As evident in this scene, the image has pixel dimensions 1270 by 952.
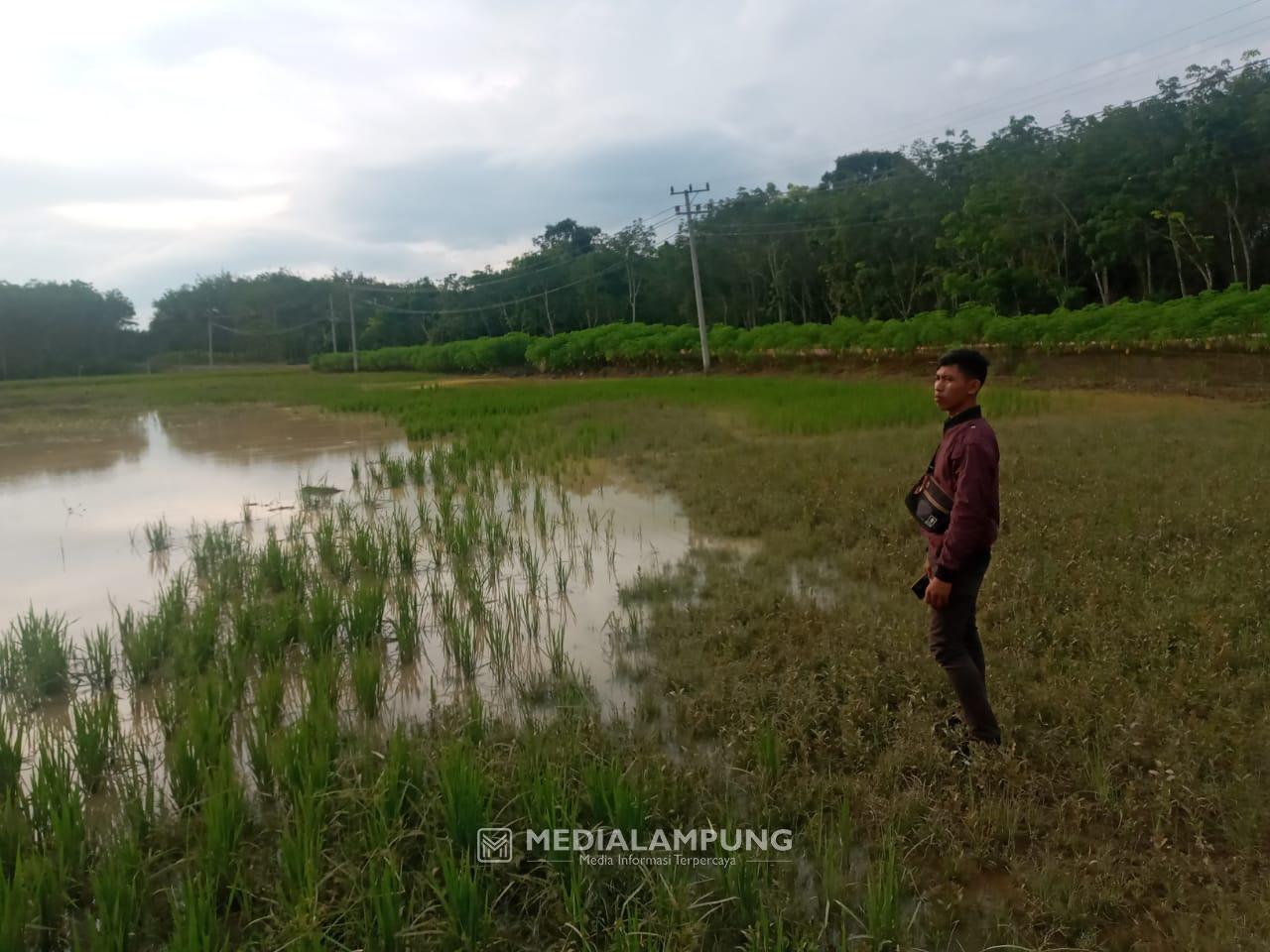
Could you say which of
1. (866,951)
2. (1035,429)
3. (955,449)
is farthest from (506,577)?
(1035,429)

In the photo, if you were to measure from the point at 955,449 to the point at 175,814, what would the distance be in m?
2.79

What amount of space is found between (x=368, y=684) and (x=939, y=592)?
7.72 ft

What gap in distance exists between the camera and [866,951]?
6.29 ft

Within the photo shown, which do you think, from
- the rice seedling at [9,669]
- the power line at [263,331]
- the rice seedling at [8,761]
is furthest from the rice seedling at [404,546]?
the power line at [263,331]

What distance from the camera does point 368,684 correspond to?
11.3ft

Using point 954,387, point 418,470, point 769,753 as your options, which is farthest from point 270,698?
point 418,470

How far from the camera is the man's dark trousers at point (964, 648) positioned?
8.95 feet

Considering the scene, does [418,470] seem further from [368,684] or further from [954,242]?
[954,242]

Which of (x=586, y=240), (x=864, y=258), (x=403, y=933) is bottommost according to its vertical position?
(x=403, y=933)

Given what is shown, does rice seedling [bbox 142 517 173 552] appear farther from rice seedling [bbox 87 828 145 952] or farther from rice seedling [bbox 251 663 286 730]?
rice seedling [bbox 87 828 145 952]

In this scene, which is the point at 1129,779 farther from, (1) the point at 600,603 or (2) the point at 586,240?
(2) the point at 586,240

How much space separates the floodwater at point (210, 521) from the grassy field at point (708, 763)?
216mm

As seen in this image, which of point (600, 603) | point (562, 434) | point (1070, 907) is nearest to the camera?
point (1070, 907)

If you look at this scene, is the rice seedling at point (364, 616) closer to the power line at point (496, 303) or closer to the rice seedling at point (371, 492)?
the rice seedling at point (371, 492)
